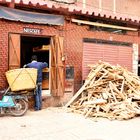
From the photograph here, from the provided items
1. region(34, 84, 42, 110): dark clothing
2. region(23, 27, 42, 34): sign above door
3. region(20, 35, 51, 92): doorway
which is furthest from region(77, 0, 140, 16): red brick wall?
region(34, 84, 42, 110): dark clothing

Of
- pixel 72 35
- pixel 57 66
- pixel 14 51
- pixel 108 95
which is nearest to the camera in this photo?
pixel 14 51

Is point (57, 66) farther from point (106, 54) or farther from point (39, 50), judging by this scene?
point (106, 54)

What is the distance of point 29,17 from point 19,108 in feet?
11.4

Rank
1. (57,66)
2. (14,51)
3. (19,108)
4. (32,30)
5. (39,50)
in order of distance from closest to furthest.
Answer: (19,108), (14,51), (32,30), (57,66), (39,50)

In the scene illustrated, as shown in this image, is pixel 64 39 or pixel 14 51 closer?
pixel 14 51

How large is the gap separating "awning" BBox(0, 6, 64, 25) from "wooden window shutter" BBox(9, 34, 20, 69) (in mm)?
679

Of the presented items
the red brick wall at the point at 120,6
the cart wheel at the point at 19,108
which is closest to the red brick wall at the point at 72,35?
the cart wheel at the point at 19,108

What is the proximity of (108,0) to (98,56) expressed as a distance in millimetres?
5786

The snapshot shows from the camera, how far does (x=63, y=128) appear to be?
968 cm

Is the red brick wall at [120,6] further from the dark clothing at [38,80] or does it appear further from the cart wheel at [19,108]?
the cart wheel at [19,108]

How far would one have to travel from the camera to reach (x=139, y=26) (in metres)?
16.4

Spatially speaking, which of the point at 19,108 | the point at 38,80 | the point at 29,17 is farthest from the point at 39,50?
the point at 19,108

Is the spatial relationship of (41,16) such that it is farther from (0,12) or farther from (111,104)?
(111,104)

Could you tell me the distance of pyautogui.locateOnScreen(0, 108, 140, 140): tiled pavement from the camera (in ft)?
28.7
